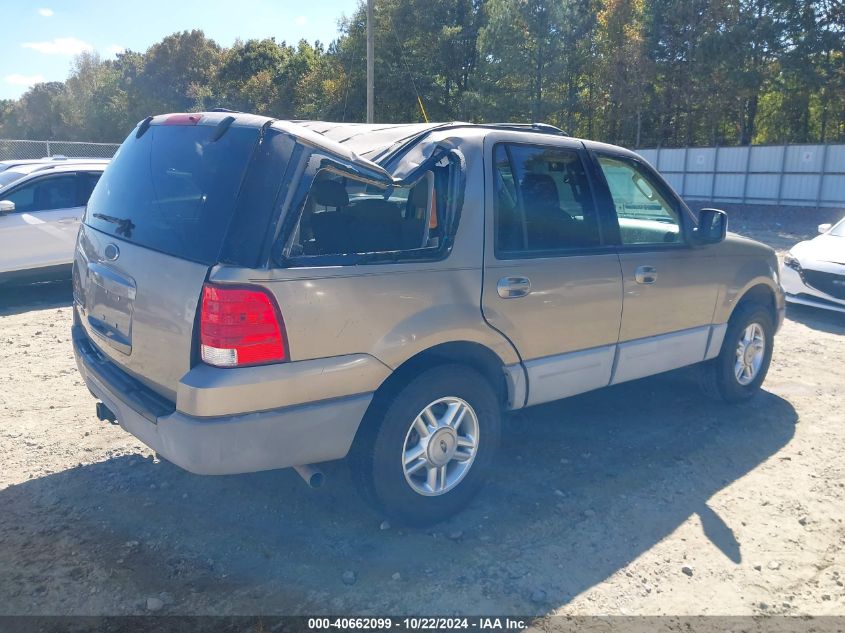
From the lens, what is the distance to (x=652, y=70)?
106ft

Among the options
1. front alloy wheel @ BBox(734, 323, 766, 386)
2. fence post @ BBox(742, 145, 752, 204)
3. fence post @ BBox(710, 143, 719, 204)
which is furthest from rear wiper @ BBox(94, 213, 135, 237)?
fence post @ BBox(710, 143, 719, 204)

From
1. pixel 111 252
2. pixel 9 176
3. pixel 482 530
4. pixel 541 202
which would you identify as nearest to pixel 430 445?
pixel 482 530

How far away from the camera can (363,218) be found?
135 inches

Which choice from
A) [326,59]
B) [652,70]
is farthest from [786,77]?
[326,59]

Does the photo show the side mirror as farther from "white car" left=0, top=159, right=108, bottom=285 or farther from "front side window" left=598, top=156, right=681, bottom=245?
"white car" left=0, top=159, right=108, bottom=285

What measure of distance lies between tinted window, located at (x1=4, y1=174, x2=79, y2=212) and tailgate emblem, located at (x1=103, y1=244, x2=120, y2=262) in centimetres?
633

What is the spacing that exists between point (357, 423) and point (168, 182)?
1451 millimetres

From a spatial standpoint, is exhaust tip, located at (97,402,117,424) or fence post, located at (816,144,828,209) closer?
exhaust tip, located at (97,402,117,424)

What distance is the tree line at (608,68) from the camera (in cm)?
2753

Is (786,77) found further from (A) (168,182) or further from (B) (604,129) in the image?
(A) (168,182)

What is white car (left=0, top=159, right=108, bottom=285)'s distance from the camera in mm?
8547

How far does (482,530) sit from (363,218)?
5.51 ft

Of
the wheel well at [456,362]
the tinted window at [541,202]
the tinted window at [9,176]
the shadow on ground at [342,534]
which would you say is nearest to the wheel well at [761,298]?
the shadow on ground at [342,534]

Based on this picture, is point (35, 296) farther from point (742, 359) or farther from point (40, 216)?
point (742, 359)
